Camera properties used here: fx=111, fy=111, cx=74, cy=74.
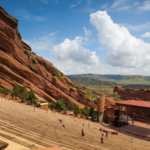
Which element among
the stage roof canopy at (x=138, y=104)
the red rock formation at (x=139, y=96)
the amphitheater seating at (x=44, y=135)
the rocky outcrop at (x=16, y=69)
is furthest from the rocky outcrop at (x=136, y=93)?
the amphitheater seating at (x=44, y=135)

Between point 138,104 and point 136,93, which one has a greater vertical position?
point 136,93

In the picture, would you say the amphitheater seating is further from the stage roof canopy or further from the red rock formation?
the red rock formation

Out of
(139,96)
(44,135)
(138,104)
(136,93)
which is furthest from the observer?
(136,93)

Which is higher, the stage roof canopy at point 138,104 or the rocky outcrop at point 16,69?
the rocky outcrop at point 16,69

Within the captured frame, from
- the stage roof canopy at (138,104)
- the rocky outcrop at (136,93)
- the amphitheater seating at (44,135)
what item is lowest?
the amphitheater seating at (44,135)

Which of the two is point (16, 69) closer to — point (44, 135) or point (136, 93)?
point (44, 135)

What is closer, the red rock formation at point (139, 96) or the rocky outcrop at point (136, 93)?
the red rock formation at point (139, 96)

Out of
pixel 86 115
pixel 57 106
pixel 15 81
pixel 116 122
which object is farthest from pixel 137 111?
pixel 15 81

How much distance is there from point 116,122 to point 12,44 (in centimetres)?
4570

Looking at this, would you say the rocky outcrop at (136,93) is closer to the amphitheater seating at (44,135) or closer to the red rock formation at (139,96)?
the red rock formation at (139,96)

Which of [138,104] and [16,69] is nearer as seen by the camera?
[138,104]

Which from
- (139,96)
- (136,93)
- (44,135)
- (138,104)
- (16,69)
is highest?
(136,93)

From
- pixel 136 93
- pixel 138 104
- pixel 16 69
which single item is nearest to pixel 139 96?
pixel 136 93

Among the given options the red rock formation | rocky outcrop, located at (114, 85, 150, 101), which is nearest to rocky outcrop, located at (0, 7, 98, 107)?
the red rock formation
